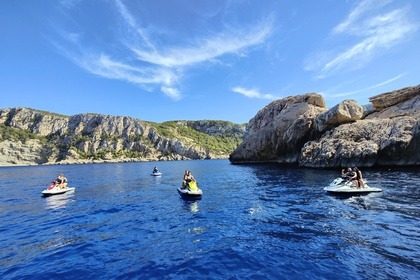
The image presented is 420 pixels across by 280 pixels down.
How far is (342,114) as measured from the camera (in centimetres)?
5900

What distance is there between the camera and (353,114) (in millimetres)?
60125

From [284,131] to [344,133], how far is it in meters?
21.7

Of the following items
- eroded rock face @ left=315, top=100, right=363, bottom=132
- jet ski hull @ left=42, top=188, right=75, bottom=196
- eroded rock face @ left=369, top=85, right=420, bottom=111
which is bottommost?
jet ski hull @ left=42, top=188, right=75, bottom=196

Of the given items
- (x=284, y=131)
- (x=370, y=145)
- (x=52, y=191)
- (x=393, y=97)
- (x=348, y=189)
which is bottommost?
(x=52, y=191)

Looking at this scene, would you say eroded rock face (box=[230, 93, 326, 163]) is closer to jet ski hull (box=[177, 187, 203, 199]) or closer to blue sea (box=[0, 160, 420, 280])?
blue sea (box=[0, 160, 420, 280])

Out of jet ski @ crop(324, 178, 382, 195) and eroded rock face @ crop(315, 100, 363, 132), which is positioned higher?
eroded rock face @ crop(315, 100, 363, 132)

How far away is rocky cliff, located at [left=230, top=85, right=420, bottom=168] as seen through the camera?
4794cm

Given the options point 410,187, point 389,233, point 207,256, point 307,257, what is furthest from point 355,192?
point 207,256

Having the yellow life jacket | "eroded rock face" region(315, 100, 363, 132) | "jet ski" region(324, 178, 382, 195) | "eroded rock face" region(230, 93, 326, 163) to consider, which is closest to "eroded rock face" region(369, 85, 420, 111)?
"eroded rock face" region(315, 100, 363, 132)

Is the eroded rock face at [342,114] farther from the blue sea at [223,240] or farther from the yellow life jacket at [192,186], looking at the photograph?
the yellow life jacket at [192,186]

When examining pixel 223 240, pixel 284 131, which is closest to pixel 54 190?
pixel 223 240

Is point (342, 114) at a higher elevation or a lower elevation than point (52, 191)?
higher

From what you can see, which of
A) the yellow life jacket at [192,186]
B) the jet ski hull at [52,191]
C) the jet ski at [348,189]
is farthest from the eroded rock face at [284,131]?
the jet ski hull at [52,191]

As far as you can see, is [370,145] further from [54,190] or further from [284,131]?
[54,190]
